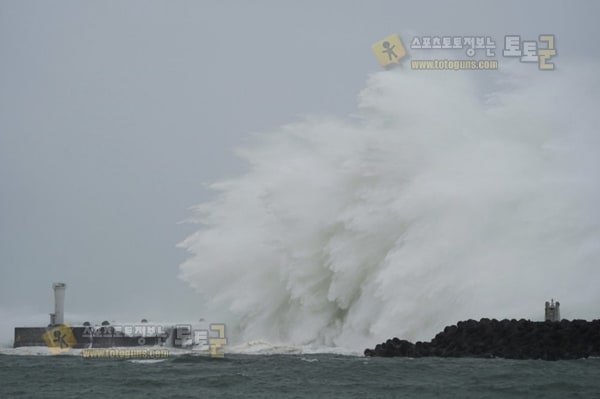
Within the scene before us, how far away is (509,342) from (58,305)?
20.8m

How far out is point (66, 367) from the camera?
31.6 metres

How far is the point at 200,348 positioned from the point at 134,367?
9814 millimetres

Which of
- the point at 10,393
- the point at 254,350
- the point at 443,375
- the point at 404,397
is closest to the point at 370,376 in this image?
the point at 443,375

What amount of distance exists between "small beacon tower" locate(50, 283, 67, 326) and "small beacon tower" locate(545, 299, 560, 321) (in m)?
19.8

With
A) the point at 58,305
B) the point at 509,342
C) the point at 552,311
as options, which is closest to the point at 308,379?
the point at 509,342

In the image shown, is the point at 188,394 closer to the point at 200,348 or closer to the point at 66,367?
the point at 66,367

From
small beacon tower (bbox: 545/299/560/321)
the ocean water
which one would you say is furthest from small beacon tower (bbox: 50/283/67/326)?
small beacon tower (bbox: 545/299/560/321)

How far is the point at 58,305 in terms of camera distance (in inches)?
1780

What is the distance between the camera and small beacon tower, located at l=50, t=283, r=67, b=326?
44.5m

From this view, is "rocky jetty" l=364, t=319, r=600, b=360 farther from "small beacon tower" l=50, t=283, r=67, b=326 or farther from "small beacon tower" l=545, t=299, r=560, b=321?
"small beacon tower" l=50, t=283, r=67, b=326

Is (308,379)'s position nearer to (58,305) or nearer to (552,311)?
(552,311)

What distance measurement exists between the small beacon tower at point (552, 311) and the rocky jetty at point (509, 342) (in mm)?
1783

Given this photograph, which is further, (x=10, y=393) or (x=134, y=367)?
(x=134, y=367)

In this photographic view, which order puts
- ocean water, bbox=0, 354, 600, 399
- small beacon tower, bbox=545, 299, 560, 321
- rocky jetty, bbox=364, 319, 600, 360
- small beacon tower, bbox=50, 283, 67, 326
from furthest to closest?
small beacon tower, bbox=50, 283, 67, 326 < small beacon tower, bbox=545, 299, 560, 321 < rocky jetty, bbox=364, 319, 600, 360 < ocean water, bbox=0, 354, 600, 399
